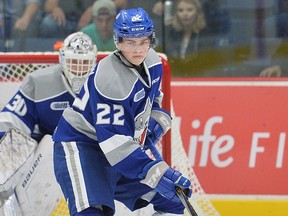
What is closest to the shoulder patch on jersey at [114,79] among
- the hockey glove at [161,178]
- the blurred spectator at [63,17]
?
the hockey glove at [161,178]

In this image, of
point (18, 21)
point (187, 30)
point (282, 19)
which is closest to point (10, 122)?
point (18, 21)

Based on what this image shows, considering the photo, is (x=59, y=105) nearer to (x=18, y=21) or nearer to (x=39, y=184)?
(x=39, y=184)

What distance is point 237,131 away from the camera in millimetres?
4840

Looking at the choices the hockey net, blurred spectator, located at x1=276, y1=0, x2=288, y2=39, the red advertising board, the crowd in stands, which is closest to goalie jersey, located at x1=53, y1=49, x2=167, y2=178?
the hockey net

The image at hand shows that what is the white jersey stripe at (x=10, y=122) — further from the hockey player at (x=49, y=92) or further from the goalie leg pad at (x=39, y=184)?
the goalie leg pad at (x=39, y=184)

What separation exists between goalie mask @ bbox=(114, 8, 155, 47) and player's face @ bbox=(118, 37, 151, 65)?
0.05 ft

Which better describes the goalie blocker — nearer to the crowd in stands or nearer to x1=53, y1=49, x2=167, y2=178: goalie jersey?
x1=53, y1=49, x2=167, y2=178: goalie jersey

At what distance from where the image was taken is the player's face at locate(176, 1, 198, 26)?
16.8 feet

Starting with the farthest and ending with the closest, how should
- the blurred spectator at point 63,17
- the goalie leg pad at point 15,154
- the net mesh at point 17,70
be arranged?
the blurred spectator at point 63,17 → the net mesh at point 17,70 → the goalie leg pad at point 15,154

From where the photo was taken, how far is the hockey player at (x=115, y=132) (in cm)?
326

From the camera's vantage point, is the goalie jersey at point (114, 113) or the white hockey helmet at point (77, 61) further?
the white hockey helmet at point (77, 61)

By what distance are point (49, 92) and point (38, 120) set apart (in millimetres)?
132

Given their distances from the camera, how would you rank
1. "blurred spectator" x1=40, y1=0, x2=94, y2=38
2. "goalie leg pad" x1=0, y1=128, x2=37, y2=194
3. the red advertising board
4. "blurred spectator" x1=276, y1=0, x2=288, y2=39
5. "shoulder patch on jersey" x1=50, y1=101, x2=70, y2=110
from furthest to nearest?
"blurred spectator" x1=40, y1=0, x2=94, y2=38 → "blurred spectator" x1=276, y1=0, x2=288, y2=39 → the red advertising board → "shoulder patch on jersey" x1=50, y1=101, x2=70, y2=110 → "goalie leg pad" x1=0, y1=128, x2=37, y2=194

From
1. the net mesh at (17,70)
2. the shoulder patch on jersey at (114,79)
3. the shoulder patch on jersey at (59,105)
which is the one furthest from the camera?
the net mesh at (17,70)
